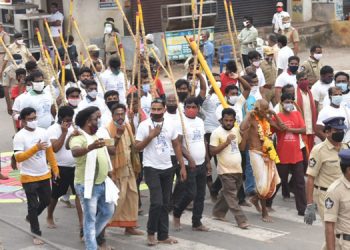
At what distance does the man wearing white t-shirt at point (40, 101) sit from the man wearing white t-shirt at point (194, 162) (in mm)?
2622

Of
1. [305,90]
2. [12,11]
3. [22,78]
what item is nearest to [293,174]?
[305,90]

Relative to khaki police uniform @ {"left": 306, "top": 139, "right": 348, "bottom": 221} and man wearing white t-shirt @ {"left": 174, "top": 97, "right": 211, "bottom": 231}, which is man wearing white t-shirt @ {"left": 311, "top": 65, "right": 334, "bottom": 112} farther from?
khaki police uniform @ {"left": 306, "top": 139, "right": 348, "bottom": 221}

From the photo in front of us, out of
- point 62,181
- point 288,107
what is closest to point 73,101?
point 62,181

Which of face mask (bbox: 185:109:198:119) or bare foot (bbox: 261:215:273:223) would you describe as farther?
bare foot (bbox: 261:215:273:223)

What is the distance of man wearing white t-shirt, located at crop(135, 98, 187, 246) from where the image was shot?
372 inches

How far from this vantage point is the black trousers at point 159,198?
9.44 meters

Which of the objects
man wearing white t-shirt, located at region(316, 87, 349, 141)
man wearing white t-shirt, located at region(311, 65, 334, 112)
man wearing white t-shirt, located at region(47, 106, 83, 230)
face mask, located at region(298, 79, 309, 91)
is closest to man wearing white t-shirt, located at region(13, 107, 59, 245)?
man wearing white t-shirt, located at region(47, 106, 83, 230)

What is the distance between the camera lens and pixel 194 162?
9898 mm

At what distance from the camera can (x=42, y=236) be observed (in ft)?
32.7

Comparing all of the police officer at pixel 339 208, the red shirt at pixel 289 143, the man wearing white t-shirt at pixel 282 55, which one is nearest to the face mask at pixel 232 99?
the red shirt at pixel 289 143

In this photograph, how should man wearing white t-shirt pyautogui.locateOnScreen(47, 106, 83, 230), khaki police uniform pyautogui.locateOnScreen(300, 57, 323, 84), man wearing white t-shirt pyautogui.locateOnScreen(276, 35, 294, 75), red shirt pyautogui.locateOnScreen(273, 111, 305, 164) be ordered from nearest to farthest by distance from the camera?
man wearing white t-shirt pyautogui.locateOnScreen(47, 106, 83, 230) → red shirt pyautogui.locateOnScreen(273, 111, 305, 164) → khaki police uniform pyautogui.locateOnScreen(300, 57, 323, 84) → man wearing white t-shirt pyautogui.locateOnScreen(276, 35, 294, 75)

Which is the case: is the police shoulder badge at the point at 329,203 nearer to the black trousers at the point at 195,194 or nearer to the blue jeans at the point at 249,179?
the black trousers at the point at 195,194

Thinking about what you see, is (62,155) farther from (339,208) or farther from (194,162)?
(339,208)

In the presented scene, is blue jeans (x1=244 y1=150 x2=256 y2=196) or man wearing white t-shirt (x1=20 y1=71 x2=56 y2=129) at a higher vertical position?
man wearing white t-shirt (x1=20 y1=71 x2=56 y2=129)
